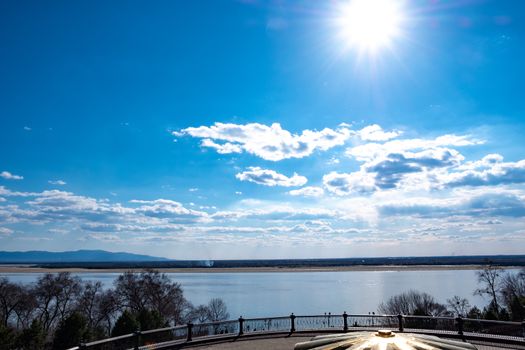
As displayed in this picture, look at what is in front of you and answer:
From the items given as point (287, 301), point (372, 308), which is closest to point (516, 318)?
point (372, 308)

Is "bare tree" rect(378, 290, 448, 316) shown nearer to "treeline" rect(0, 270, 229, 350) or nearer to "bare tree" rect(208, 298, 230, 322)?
"bare tree" rect(208, 298, 230, 322)

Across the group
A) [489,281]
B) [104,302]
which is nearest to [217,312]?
[104,302]

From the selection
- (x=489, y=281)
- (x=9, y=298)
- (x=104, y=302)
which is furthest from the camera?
(x=489, y=281)

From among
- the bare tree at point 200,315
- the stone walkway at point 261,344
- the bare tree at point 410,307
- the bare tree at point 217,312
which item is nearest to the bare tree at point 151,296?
the bare tree at point 200,315

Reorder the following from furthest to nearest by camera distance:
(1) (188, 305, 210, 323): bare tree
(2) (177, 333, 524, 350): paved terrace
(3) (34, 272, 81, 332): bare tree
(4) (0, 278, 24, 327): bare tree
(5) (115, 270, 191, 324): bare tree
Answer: (3) (34, 272, 81, 332): bare tree
(1) (188, 305, 210, 323): bare tree
(5) (115, 270, 191, 324): bare tree
(4) (0, 278, 24, 327): bare tree
(2) (177, 333, 524, 350): paved terrace

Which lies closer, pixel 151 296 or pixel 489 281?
pixel 151 296

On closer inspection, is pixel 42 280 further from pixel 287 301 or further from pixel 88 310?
pixel 287 301

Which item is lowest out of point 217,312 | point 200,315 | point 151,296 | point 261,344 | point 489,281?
point 200,315

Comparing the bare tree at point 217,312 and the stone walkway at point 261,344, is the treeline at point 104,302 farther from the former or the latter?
the stone walkway at point 261,344

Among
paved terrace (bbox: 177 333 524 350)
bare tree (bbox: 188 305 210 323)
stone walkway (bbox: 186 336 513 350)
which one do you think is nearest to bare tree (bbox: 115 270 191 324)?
bare tree (bbox: 188 305 210 323)

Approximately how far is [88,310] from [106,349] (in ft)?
129

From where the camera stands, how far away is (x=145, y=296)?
56.5 metres

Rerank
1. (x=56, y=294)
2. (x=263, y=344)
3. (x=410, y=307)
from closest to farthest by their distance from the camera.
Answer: (x=263, y=344) → (x=56, y=294) → (x=410, y=307)

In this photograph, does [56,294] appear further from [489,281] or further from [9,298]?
[489,281]
